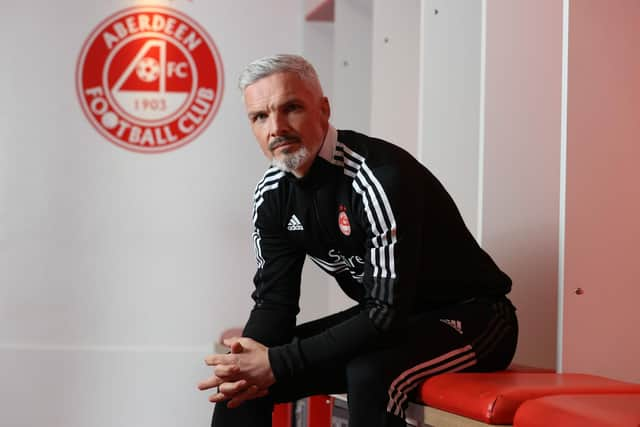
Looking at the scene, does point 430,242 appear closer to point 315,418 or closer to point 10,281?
point 315,418

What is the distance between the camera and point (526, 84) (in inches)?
103

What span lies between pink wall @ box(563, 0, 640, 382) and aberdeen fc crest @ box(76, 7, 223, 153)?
Result: 8.22 ft

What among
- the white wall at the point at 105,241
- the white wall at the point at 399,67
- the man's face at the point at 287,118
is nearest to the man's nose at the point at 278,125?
the man's face at the point at 287,118

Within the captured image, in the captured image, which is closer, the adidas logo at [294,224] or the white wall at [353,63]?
the adidas logo at [294,224]

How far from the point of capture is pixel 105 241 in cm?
454

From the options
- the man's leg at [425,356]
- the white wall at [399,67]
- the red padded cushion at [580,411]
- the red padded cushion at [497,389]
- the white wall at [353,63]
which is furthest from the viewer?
the white wall at [353,63]

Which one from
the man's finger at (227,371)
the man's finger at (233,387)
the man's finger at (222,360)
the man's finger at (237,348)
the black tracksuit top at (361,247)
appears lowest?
the man's finger at (233,387)

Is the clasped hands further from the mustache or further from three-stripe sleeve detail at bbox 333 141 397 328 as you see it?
the mustache

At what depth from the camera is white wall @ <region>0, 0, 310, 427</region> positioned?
4473mm

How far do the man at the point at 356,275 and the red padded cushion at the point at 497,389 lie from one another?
0.19 feet

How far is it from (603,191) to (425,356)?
30.7 inches

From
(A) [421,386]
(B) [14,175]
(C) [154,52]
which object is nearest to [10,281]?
(B) [14,175]

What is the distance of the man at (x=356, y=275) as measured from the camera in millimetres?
1889

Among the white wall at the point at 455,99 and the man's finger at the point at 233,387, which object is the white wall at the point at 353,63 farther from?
the man's finger at the point at 233,387
